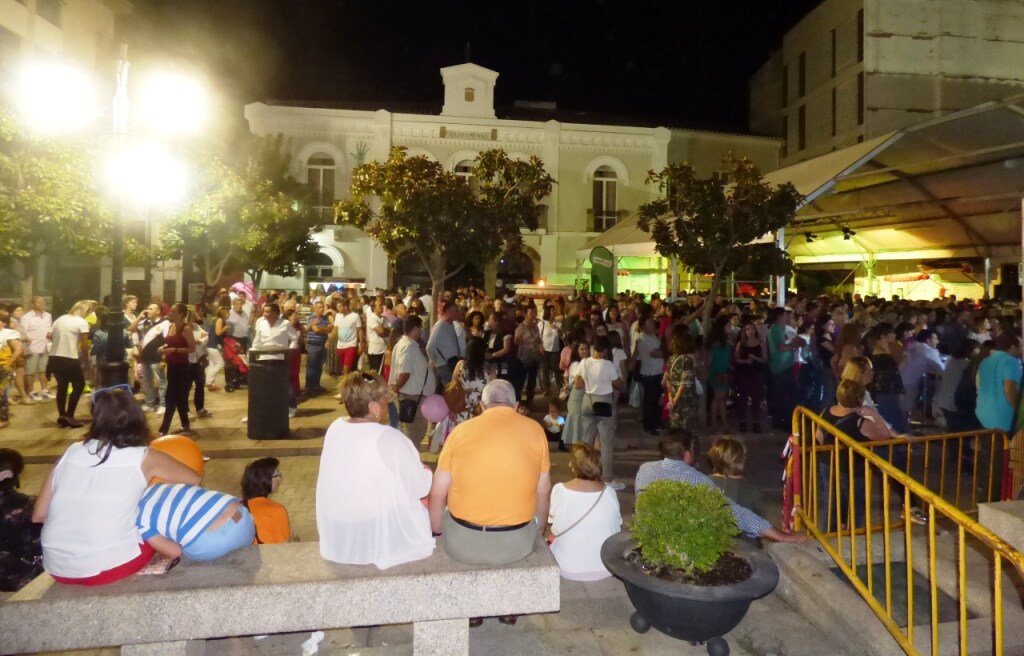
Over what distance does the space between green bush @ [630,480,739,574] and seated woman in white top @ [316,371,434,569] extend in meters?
1.28

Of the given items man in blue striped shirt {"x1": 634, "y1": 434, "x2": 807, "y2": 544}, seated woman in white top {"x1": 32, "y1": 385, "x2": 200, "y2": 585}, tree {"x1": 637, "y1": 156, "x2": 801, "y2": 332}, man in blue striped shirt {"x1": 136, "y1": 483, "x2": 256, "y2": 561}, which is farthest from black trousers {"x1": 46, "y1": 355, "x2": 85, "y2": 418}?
tree {"x1": 637, "y1": 156, "x2": 801, "y2": 332}

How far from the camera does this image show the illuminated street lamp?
7266 mm

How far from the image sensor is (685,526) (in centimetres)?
370

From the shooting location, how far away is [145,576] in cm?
338

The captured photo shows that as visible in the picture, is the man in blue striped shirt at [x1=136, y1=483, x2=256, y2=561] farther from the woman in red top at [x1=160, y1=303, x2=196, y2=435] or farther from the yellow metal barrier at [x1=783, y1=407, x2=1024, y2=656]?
the woman in red top at [x1=160, y1=303, x2=196, y2=435]

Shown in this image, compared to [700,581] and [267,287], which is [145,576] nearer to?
[700,581]

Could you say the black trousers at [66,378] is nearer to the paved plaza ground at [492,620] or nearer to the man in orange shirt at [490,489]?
the paved plaza ground at [492,620]

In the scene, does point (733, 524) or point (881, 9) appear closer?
point (733, 524)

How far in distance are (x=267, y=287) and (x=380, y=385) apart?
26.7 m

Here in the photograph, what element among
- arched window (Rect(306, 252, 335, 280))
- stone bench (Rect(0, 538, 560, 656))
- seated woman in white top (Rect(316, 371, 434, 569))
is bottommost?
stone bench (Rect(0, 538, 560, 656))

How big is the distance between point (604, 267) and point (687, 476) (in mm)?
12608

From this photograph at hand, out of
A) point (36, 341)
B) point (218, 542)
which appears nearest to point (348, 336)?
point (36, 341)

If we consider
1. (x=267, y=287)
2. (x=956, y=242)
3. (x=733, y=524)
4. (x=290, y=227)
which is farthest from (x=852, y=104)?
(x=733, y=524)

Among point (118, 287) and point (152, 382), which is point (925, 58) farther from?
point (118, 287)
